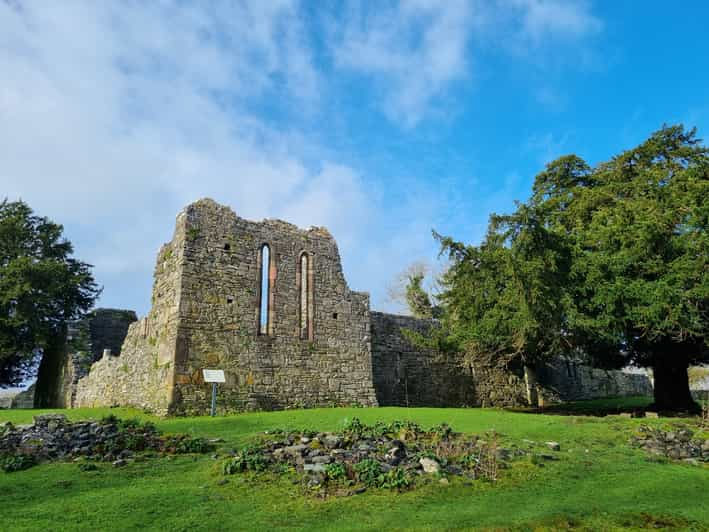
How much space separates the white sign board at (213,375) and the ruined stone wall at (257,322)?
0.67m

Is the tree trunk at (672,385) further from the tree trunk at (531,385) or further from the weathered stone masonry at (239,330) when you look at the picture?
the weathered stone masonry at (239,330)

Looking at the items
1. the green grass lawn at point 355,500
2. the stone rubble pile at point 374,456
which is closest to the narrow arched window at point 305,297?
the stone rubble pile at point 374,456

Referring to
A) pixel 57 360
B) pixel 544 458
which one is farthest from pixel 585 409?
pixel 57 360

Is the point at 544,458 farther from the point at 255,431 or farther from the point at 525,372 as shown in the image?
the point at 525,372

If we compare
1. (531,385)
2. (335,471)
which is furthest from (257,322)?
(531,385)

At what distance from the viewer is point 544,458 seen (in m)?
9.28

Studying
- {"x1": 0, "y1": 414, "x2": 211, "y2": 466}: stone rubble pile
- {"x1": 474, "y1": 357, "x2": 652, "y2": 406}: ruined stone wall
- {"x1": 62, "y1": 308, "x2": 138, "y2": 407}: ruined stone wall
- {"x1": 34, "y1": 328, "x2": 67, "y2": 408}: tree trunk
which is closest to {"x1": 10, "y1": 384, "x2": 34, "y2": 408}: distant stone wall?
{"x1": 34, "y1": 328, "x2": 67, "y2": 408}: tree trunk

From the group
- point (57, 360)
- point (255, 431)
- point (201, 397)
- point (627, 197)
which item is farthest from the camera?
point (57, 360)

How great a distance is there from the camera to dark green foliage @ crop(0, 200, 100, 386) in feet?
76.9

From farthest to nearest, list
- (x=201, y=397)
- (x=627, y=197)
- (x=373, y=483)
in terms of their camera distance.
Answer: (x=627, y=197), (x=201, y=397), (x=373, y=483)

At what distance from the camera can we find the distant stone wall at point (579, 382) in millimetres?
28125

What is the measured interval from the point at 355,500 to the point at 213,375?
325 inches

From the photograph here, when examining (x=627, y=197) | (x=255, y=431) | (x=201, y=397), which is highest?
(x=627, y=197)

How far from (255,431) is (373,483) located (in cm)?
421
